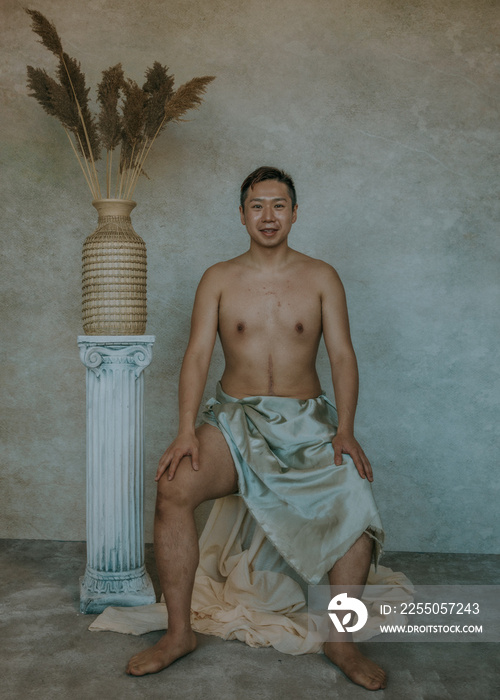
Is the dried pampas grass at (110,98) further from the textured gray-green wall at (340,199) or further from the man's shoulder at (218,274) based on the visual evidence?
the textured gray-green wall at (340,199)

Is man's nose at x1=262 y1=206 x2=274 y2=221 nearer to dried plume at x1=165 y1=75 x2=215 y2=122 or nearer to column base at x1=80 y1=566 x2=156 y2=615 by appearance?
dried plume at x1=165 y1=75 x2=215 y2=122

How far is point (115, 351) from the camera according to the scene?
2.44 metres

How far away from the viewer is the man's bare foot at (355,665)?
1.90 meters

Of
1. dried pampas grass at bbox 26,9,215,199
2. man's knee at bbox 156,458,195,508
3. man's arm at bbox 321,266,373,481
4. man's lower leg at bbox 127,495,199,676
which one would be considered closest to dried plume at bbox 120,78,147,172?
dried pampas grass at bbox 26,9,215,199

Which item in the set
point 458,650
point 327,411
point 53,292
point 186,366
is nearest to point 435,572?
point 458,650

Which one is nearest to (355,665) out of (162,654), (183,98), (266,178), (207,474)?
(162,654)

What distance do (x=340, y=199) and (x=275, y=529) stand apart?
1660 mm

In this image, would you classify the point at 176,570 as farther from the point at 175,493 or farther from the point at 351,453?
the point at 351,453

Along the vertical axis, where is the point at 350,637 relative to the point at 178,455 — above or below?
below

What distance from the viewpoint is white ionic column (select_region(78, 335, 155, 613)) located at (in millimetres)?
2441

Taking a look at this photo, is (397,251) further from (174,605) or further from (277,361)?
(174,605)

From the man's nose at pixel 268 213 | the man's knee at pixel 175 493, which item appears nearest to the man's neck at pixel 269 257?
the man's nose at pixel 268 213

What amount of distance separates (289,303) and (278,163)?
37.6 inches

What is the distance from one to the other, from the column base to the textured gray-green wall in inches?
32.9
